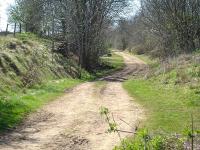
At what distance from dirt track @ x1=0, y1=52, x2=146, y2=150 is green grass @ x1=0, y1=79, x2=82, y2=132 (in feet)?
1.32

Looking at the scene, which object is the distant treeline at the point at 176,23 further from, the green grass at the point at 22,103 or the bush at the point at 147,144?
the bush at the point at 147,144

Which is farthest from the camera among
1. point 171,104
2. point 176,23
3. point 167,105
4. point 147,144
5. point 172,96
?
point 176,23

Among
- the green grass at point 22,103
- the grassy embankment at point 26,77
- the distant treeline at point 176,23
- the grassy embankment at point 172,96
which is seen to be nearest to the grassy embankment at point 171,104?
the grassy embankment at point 172,96

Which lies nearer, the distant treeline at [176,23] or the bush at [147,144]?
the bush at [147,144]

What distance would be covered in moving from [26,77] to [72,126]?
12088 mm

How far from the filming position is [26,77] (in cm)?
2575

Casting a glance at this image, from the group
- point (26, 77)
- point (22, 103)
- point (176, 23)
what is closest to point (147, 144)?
point (22, 103)

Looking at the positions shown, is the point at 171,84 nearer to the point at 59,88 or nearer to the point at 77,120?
the point at 59,88

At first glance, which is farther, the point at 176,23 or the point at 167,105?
the point at 176,23

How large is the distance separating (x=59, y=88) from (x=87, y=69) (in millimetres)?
20075

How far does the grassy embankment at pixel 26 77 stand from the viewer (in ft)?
55.9

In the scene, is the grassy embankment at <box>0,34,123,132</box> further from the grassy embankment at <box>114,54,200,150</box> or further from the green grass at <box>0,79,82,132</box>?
the grassy embankment at <box>114,54,200,150</box>

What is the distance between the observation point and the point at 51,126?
14.3m

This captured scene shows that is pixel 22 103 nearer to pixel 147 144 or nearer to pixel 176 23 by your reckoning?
pixel 147 144
